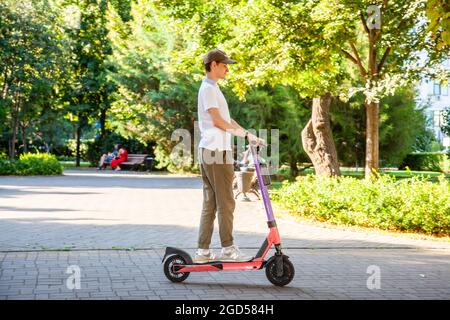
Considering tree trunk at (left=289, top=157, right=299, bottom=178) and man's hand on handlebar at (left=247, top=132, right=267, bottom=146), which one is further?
tree trunk at (left=289, top=157, right=299, bottom=178)

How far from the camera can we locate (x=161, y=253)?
7.21 metres

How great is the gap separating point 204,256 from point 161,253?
156 cm

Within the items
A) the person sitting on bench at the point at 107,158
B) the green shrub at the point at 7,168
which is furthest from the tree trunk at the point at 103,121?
the green shrub at the point at 7,168

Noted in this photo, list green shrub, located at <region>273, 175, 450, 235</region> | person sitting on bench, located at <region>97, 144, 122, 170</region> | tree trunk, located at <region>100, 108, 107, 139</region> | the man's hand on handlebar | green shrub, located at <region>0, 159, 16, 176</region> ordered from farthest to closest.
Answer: tree trunk, located at <region>100, 108, 107, 139</region>, person sitting on bench, located at <region>97, 144, 122, 170</region>, green shrub, located at <region>0, 159, 16, 176</region>, green shrub, located at <region>273, 175, 450, 235</region>, the man's hand on handlebar

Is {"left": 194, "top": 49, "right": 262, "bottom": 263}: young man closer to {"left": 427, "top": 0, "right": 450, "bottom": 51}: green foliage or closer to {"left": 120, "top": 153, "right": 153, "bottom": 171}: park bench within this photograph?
{"left": 427, "top": 0, "right": 450, "bottom": 51}: green foliage

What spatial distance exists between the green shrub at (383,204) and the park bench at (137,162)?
1933 centimetres

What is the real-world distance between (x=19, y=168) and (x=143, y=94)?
274 inches

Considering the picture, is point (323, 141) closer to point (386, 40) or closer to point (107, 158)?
point (386, 40)

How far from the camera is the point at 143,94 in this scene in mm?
28484

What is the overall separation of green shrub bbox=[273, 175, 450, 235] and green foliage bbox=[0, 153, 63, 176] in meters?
15.5

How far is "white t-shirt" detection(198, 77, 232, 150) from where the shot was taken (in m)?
5.66

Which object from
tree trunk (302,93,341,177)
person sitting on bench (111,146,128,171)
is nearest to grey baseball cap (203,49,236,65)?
tree trunk (302,93,341,177)
